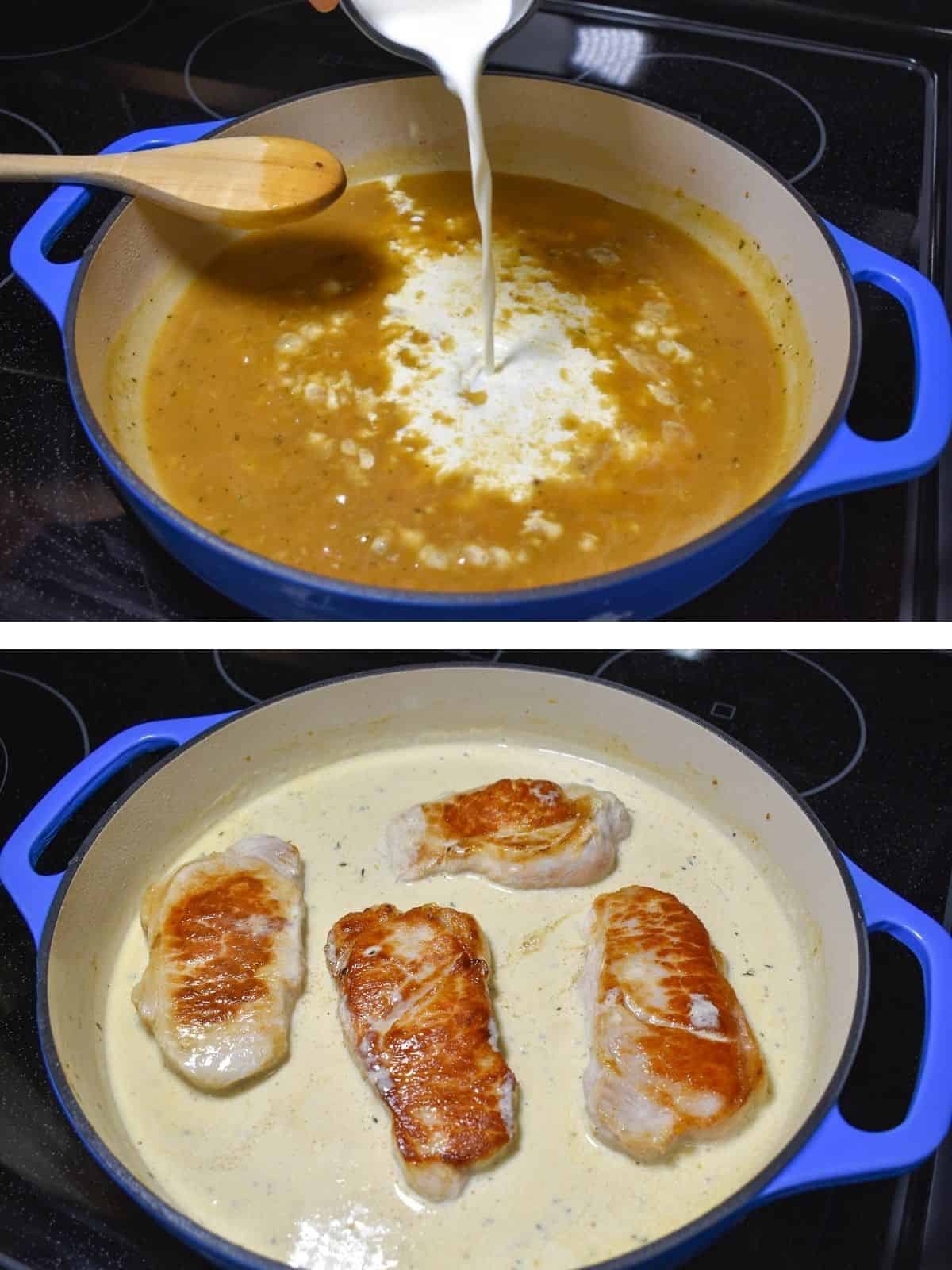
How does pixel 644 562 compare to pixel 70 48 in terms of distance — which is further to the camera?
pixel 70 48

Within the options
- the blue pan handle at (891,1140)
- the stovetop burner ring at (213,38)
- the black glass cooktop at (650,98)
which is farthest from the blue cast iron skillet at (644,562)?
the stovetop burner ring at (213,38)

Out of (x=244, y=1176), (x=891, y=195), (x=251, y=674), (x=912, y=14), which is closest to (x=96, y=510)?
(x=251, y=674)

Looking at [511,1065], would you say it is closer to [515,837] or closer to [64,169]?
[515,837]

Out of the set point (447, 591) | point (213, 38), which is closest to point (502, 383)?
point (447, 591)

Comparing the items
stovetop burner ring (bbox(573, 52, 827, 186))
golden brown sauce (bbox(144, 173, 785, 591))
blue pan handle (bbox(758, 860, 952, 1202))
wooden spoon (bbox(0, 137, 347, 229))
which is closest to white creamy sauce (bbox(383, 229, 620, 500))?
golden brown sauce (bbox(144, 173, 785, 591))

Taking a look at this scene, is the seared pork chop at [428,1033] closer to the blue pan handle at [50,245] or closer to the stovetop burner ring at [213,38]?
the blue pan handle at [50,245]

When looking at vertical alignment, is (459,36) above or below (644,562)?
above

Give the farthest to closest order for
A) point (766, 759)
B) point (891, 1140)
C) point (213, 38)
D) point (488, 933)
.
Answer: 1. point (213, 38)
2. point (766, 759)
3. point (488, 933)
4. point (891, 1140)

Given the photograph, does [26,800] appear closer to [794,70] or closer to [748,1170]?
[748,1170]
